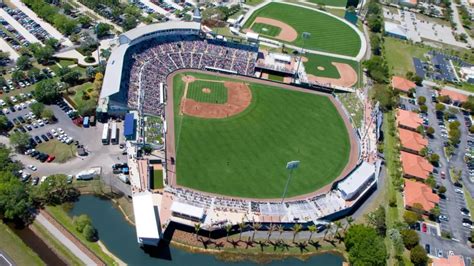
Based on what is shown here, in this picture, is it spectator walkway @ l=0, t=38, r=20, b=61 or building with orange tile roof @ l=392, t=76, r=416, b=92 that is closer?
spectator walkway @ l=0, t=38, r=20, b=61

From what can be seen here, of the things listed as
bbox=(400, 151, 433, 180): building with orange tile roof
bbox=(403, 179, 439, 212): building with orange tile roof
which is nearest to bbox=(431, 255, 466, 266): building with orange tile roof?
bbox=(403, 179, 439, 212): building with orange tile roof

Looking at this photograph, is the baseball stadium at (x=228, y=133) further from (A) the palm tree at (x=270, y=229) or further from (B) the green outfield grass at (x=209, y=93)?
(A) the palm tree at (x=270, y=229)

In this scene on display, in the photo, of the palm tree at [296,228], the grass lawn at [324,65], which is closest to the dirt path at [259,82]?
the palm tree at [296,228]

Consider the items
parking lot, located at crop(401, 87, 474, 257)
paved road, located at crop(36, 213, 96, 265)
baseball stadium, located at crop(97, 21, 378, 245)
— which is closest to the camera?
paved road, located at crop(36, 213, 96, 265)

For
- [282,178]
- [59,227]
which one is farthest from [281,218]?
[59,227]

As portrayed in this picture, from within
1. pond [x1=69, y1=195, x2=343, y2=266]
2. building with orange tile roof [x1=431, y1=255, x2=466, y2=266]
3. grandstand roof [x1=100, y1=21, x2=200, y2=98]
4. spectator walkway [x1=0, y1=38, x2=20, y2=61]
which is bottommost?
pond [x1=69, y1=195, x2=343, y2=266]

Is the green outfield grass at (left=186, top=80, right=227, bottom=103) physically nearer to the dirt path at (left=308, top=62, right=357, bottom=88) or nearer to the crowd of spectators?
the crowd of spectators

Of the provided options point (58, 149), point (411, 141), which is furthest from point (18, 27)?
point (411, 141)
